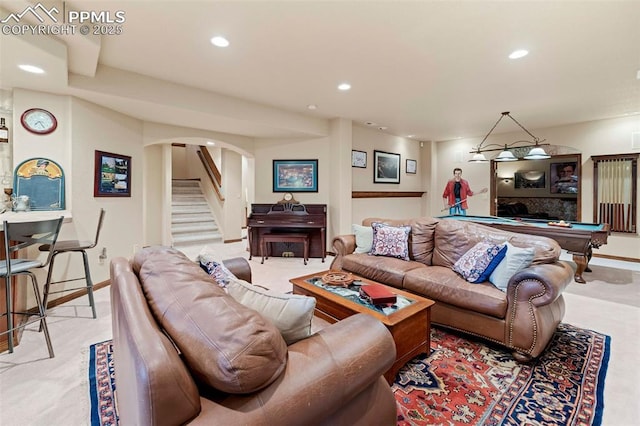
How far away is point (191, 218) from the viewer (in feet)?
22.7

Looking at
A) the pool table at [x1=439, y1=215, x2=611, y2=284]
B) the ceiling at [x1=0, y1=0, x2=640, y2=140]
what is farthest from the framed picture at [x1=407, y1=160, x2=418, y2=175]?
the pool table at [x1=439, y1=215, x2=611, y2=284]

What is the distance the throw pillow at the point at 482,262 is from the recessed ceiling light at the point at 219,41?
9.43ft

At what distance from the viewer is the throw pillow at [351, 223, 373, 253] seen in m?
3.37

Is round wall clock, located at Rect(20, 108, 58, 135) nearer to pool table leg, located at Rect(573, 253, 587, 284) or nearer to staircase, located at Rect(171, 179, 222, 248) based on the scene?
staircase, located at Rect(171, 179, 222, 248)

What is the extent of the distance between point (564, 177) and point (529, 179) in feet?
2.80

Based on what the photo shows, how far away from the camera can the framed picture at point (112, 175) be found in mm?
3477

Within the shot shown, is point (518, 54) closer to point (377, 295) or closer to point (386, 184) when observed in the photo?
point (377, 295)

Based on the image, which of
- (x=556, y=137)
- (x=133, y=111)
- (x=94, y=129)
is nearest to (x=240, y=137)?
(x=133, y=111)

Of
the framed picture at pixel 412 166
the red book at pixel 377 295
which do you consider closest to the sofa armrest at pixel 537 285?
the red book at pixel 377 295

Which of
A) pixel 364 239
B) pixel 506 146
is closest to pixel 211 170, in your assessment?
pixel 364 239

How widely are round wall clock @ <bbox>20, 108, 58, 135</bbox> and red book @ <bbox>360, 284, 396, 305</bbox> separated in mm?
3612

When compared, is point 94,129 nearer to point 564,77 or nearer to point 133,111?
point 133,111

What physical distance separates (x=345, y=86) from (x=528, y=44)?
1.88m

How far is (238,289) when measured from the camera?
4.07 feet
